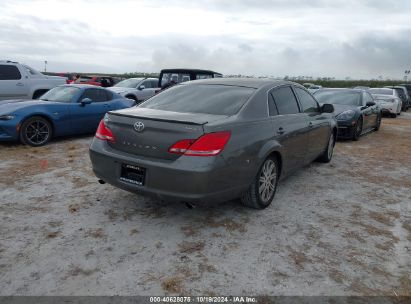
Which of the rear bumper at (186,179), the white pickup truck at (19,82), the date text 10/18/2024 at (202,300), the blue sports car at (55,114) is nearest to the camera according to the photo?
the date text 10/18/2024 at (202,300)

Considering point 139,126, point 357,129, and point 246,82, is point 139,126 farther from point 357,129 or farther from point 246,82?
point 357,129

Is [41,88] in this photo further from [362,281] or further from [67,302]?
[362,281]

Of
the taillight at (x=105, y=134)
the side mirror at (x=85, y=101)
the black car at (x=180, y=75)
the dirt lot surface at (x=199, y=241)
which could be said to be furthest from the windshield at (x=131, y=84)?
the taillight at (x=105, y=134)

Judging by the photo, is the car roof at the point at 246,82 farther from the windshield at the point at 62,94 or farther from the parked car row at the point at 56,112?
the windshield at the point at 62,94

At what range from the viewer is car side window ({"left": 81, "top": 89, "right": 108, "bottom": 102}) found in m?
8.59

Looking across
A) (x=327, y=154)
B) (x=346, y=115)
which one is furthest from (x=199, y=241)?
(x=346, y=115)

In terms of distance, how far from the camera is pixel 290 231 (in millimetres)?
3746

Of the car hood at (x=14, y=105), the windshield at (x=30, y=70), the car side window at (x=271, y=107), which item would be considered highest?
the windshield at (x=30, y=70)

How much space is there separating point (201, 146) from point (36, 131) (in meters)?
5.40

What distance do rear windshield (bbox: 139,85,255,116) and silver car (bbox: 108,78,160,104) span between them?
30.2 feet

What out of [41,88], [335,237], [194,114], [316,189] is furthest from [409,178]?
[41,88]

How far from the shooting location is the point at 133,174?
3.65 metres

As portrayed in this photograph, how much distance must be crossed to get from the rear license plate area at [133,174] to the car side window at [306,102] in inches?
110

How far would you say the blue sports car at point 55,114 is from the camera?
7.10 m
